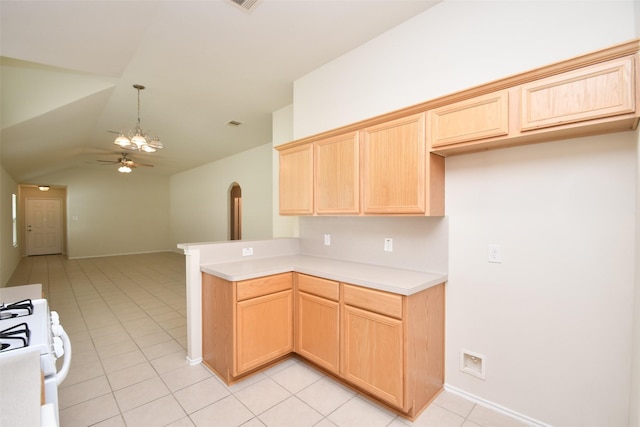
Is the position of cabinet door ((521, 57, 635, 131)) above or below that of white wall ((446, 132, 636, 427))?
above

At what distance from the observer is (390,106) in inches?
97.8

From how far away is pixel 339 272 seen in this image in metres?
2.34

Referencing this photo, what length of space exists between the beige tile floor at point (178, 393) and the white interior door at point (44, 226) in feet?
27.4

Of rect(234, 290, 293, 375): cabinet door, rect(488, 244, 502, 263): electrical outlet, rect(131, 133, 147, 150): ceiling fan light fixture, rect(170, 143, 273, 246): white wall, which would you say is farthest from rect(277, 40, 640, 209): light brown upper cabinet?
rect(170, 143, 273, 246): white wall

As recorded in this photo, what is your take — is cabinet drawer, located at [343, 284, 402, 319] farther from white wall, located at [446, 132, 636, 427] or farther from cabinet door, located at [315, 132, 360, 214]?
cabinet door, located at [315, 132, 360, 214]

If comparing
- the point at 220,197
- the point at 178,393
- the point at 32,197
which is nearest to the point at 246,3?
the point at 178,393

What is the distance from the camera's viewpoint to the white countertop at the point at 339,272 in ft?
6.48

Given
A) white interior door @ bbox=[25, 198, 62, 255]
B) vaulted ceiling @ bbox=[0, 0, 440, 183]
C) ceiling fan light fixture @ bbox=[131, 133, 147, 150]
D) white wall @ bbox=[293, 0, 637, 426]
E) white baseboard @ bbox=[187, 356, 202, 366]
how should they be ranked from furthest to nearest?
white interior door @ bbox=[25, 198, 62, 255]
ceiling fan light fixture @ bbox=[131, 133, 147, 150]
white baseboard @ bbox=[187, 356, 202, 366]
vaulted ceiling @ bbox=[0, 0, 440, 183]
white wall @ bbox=[293, 0, 637, 426]

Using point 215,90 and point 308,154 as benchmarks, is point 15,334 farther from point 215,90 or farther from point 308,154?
point 215,90

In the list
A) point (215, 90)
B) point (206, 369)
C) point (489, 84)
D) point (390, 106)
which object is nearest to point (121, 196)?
point (215, 90)

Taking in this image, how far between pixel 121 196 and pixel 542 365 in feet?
36.4

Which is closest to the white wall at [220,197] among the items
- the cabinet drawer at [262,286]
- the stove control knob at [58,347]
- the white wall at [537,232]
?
the cabinet drawer at [262,286]

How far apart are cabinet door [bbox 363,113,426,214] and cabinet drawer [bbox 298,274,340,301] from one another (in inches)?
26.5

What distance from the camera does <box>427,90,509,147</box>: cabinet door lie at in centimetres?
171
